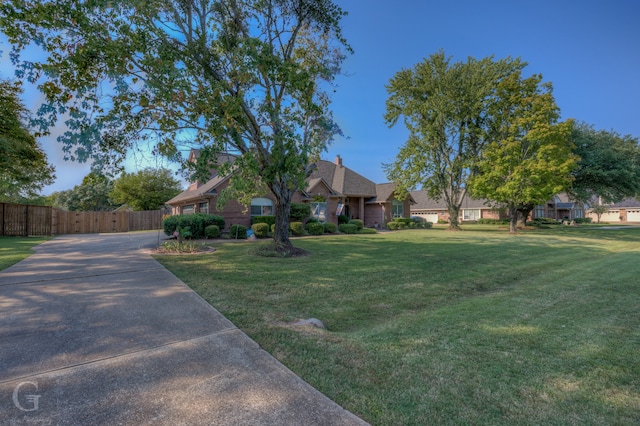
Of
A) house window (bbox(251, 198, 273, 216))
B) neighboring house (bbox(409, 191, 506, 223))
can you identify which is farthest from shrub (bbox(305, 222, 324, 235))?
neighboring house (bbox(409, 191, 506, 223))

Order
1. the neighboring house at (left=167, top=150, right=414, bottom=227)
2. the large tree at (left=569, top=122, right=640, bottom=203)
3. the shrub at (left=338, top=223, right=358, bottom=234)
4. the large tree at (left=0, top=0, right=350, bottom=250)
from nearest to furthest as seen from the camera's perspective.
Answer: the large tree at (left=0, top=0, right=350, bottom=250) → the neighboring house at (left=167, top=150, right=414, bottom=227) → the shrub at (left=338, top=223, right=358, bottom=234) → the large tree at (left=569, top=122, right=640, bottom=203)

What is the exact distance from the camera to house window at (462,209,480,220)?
51.7 metres

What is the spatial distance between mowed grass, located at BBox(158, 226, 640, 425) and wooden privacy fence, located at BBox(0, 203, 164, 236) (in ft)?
66.3

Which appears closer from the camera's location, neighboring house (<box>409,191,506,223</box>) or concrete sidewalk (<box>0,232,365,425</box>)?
concrete sidewalk (<box>0,232,365,425</box>)

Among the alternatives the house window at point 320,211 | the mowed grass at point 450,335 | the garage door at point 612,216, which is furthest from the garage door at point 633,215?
the mowed grass at point 450,335

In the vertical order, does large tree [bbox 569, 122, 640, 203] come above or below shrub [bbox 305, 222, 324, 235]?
above

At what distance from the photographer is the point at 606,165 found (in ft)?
88.0

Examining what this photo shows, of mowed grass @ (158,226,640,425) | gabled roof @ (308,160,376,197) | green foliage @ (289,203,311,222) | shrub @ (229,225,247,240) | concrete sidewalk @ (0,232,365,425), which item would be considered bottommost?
mowed grass @ (158,226,640,425)

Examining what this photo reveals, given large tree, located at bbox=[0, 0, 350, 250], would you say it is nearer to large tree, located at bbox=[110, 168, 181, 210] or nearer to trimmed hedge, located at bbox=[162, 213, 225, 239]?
trimmed hedge, located at bbox=[162, 213, 225, 239]

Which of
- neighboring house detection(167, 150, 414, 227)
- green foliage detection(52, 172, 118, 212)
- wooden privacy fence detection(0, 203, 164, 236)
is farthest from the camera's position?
green foliage detection(52, 172, 118, 212)

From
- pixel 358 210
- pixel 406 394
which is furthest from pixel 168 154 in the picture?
pixel 358 210

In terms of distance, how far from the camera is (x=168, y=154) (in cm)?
904

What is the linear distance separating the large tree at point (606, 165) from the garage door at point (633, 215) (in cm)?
3757

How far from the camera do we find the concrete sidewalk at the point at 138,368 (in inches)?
90.4
